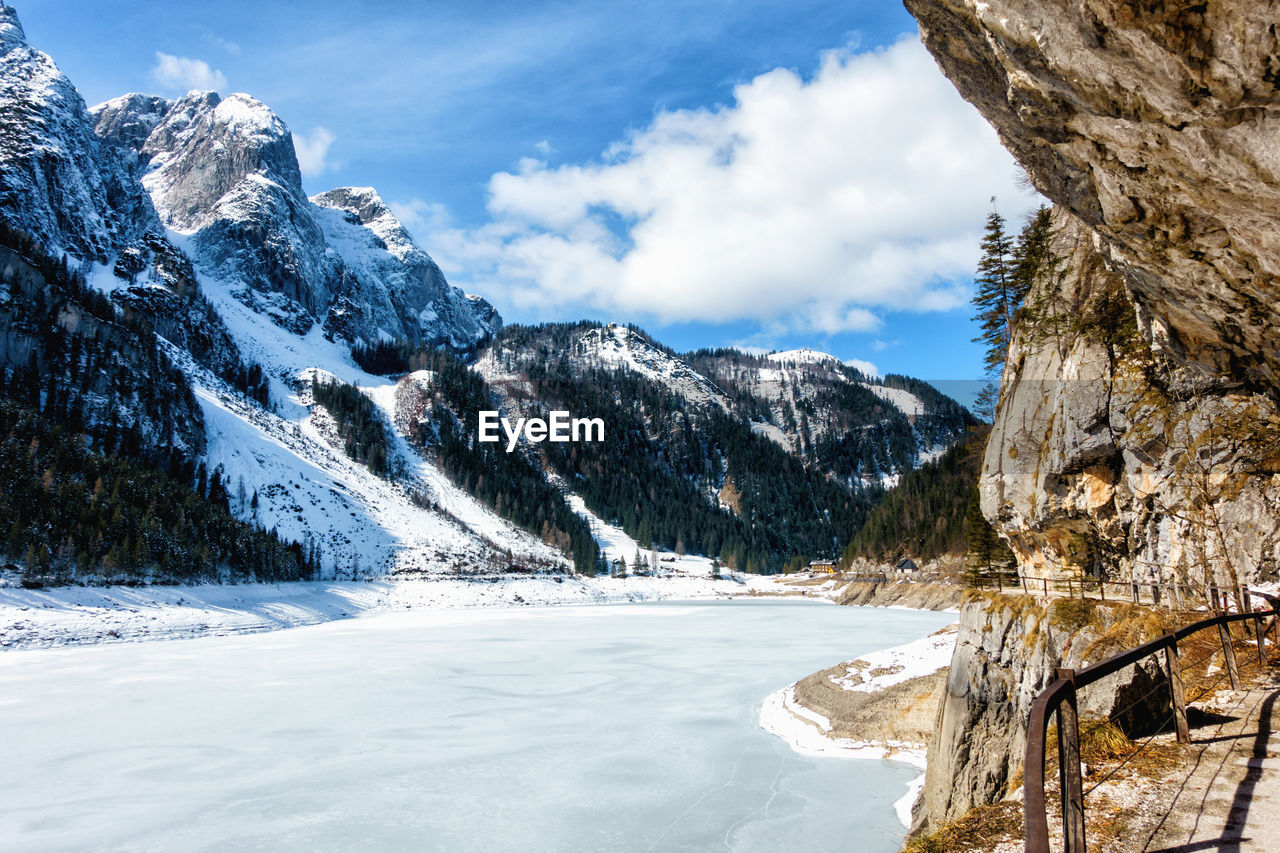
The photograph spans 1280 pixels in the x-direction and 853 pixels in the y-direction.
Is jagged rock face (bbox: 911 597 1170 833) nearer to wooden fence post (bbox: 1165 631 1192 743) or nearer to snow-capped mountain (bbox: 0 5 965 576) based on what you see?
wooden fence post (bbox: 1165 631 1192 743)

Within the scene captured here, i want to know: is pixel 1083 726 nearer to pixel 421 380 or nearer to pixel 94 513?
pixel 94 513

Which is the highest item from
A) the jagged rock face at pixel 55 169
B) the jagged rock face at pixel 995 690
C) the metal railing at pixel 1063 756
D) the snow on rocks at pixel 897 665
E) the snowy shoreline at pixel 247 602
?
the jagged rock face at pixel 55 169

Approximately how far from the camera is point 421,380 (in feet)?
601

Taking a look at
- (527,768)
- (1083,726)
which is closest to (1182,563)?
(1083,726)

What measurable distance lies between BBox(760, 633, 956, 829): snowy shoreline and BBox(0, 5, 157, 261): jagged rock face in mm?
154418

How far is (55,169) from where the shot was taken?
135m

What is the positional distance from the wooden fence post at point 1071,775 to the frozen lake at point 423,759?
33.4 ft

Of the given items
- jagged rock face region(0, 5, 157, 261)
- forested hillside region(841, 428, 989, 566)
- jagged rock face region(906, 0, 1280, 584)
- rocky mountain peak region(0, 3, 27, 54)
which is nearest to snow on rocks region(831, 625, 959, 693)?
jagged rock face region(906, 0, 1280, 584)

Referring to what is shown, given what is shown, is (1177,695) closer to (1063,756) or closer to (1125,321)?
(1063,756)

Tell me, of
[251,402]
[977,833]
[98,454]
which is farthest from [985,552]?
[251,402]

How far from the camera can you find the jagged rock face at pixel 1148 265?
628 cm

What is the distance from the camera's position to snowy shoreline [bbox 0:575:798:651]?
43719 millimetres

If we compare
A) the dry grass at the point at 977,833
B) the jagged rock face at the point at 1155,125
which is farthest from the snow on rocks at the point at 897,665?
the dry grass at the point at 977,833

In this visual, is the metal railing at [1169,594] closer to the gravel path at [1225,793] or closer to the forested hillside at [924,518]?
the gravel path at [1225,793]
